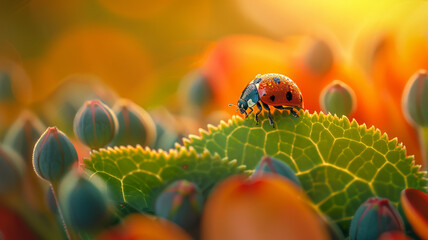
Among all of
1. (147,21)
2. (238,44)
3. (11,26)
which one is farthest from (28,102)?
(147,21)

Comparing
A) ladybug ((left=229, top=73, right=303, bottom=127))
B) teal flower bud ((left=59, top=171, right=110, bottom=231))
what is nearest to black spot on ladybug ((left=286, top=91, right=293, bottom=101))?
ladybug ((left=229, top=73, right=303, bottom=127))

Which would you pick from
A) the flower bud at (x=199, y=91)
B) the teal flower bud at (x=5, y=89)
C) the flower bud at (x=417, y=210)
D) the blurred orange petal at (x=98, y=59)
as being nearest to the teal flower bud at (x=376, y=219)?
the flower bud at (x=417, y=210)

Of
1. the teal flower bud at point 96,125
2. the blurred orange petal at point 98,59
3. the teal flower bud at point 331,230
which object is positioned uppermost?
the blurred orange petal at point 98,59

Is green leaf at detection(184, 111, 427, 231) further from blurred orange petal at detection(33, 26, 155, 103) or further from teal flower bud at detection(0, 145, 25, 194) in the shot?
blurred orange petal at detection(33, 26, 155, 103)

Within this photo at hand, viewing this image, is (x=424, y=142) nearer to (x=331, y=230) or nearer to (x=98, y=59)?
(x=331, y=230)

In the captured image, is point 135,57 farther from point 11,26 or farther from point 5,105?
point 5,105

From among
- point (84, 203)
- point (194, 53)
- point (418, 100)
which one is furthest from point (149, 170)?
point (194, 53)

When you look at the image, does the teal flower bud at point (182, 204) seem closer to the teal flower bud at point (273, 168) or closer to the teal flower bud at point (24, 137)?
the teal flower bud at point (273, 168)
